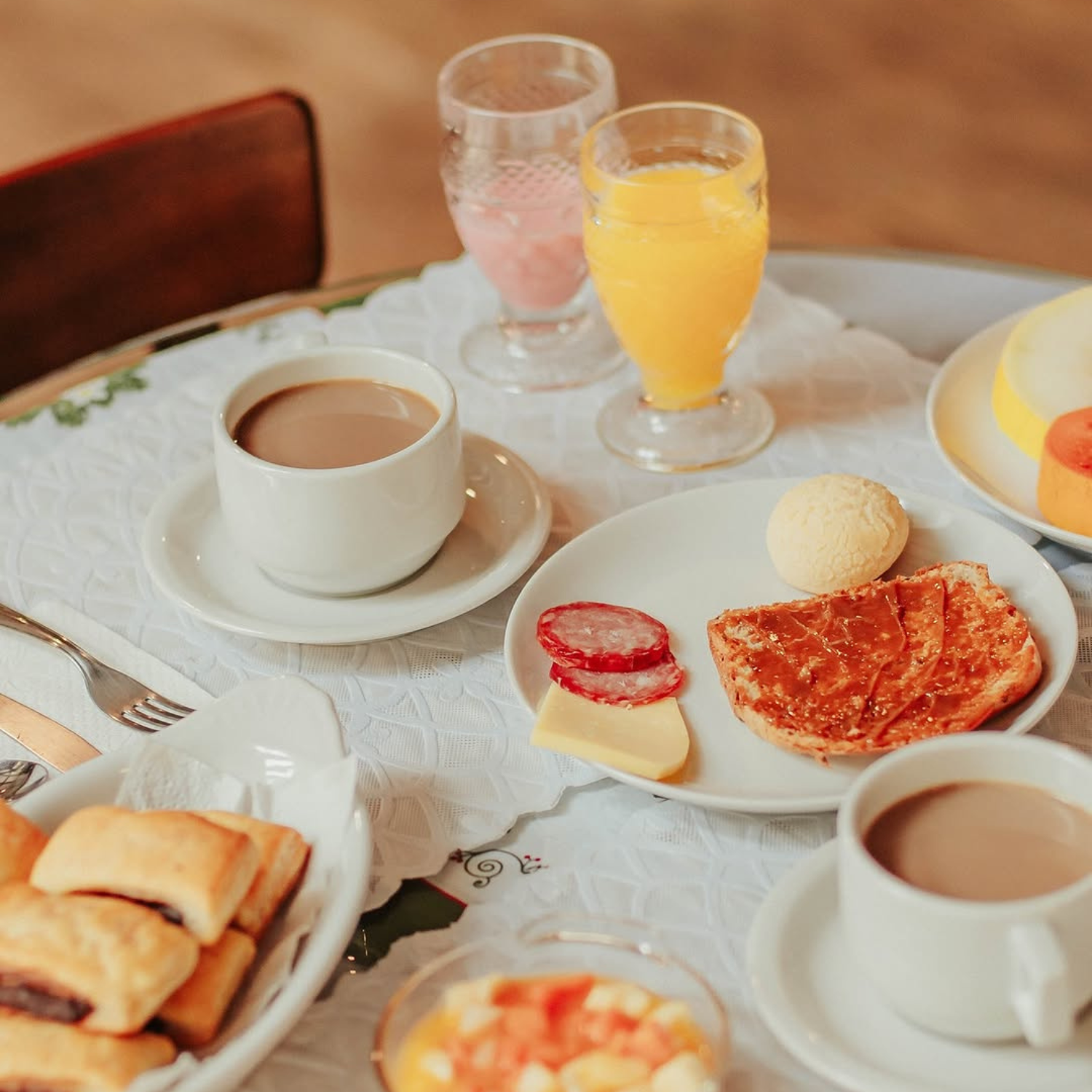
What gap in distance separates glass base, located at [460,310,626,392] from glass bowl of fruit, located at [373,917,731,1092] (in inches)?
30.1

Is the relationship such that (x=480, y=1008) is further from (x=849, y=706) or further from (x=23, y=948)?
(x=849, y=706)

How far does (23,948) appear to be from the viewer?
66 centimetres

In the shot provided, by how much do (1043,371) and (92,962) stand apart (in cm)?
90

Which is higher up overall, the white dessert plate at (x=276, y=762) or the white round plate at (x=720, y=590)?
the white dessert plate at (x=276, y=762)

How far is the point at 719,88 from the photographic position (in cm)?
371

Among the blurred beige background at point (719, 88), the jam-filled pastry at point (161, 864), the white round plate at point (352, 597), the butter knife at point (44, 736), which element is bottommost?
the blurred beige background at point (719, 88)

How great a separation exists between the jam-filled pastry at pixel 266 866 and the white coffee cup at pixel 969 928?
0.30 metres

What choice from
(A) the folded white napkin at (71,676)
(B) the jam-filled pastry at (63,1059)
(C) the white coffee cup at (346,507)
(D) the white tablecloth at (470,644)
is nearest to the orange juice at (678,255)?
(D) the white tablecloth at (470,644)

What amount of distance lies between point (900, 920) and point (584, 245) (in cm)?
77

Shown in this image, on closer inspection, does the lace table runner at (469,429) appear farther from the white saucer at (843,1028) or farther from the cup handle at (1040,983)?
the cup handle at (1040,983)

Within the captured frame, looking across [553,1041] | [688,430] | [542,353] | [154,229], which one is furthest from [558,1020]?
[154,229]

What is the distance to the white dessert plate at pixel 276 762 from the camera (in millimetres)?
726

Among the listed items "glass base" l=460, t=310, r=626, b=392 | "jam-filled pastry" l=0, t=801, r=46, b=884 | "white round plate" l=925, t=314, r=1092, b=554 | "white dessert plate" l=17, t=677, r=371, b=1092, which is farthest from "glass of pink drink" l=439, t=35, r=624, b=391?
"jam-filled pastry" l=0, t=801, r=46, b=884

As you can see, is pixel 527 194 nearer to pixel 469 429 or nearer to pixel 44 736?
pixel 469 429
